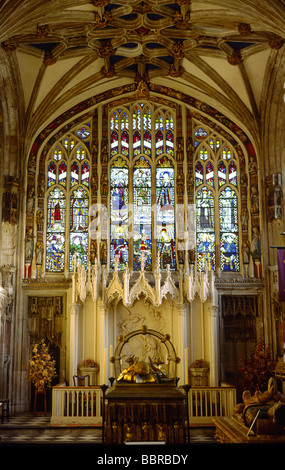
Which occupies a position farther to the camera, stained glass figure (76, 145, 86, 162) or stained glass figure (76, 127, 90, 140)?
stained glass figure (76, 127, 90, 140)

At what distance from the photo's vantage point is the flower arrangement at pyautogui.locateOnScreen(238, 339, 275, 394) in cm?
Answer: 1433

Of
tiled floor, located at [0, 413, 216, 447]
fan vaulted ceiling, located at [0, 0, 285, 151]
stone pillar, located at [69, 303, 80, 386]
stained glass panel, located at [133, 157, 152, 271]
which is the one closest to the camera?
tiled floor, located at [0, 413, 216, 447]

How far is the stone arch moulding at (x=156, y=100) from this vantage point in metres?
17.2

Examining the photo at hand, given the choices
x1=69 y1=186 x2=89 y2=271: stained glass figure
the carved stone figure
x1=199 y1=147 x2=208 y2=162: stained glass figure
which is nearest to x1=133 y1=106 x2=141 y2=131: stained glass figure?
x1=199 y1=147 x2=208 y2=162: stained glass figure

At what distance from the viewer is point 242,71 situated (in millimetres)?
15898

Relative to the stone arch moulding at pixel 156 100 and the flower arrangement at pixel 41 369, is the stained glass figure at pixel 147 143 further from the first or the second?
the flower arrangement at pixel 41 369

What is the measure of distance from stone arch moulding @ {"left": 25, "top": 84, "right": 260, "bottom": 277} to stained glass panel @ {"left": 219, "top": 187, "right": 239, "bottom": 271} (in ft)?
2.27

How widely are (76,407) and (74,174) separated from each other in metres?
7.64

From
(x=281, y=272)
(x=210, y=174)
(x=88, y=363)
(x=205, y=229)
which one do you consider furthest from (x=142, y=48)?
(x=88, y=363)

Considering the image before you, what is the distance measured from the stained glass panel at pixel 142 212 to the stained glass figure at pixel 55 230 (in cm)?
232

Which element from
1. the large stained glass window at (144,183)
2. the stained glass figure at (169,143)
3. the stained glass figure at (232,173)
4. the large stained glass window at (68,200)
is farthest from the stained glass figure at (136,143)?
the stained glass figure at (232,173)

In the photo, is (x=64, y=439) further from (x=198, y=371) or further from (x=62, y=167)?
(x=62, y=167)

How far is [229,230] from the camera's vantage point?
16859 mm

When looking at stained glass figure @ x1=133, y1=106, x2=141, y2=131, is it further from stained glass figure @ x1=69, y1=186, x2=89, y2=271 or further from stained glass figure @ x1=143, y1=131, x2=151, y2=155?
stained glass figure @ x1=69, y1=186, x2=89, y2=271
